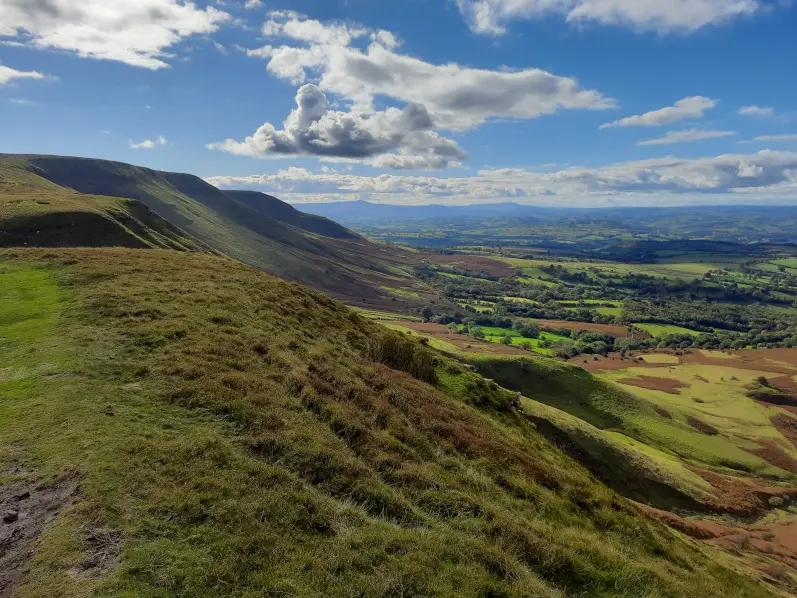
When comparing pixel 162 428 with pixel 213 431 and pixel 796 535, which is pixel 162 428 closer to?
pixel 213 431

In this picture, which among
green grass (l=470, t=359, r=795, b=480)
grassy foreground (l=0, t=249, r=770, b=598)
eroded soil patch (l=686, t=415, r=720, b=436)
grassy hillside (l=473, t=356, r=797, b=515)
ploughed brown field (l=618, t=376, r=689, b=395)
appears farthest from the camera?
ploughed brown field (l=618, t=376, r=689, b=395)

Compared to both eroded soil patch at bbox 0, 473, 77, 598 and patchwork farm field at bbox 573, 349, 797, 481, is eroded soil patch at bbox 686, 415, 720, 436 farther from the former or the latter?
eroded soil patch at bbox 0, 473, 77, 598

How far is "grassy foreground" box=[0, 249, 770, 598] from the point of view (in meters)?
11.6

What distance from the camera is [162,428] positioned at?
16.7 m

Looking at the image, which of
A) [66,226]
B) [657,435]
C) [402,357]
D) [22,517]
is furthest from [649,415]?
[66,226]

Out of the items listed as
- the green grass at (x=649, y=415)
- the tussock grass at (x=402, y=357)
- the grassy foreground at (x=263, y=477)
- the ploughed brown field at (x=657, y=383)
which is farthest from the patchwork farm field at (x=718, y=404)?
the grassy foreground at (x=263, y=477)

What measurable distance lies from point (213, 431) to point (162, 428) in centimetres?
188

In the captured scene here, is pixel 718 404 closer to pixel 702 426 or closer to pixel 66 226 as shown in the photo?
pixel 702 426

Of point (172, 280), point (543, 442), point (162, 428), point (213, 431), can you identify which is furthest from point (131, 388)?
point (543, 442)

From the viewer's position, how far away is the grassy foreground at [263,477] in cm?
1155

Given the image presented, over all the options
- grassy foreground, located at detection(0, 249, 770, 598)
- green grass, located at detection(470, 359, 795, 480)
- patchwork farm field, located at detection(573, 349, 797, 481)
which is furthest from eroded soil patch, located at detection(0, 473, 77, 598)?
patchwork farm field, located at detection(573, 349, 797, 481)

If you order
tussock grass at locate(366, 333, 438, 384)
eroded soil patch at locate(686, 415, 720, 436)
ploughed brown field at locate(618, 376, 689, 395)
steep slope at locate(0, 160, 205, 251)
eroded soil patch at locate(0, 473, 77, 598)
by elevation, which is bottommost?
ploughed brown field at locate(618, 376, 689, 395)

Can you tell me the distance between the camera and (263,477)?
14750 mm

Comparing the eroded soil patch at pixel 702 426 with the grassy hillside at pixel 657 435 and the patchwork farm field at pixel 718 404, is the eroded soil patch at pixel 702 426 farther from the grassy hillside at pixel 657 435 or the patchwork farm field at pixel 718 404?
the grassy hillside at pixel 657 435
